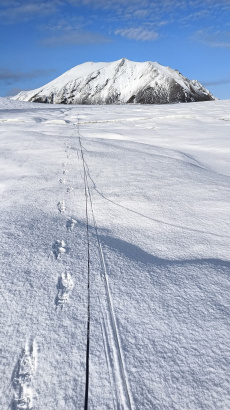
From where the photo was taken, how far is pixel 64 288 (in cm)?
167

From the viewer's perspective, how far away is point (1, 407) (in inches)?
42.0

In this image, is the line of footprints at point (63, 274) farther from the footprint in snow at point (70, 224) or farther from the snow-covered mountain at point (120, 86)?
the snow-covered mountain at point (120, 86)

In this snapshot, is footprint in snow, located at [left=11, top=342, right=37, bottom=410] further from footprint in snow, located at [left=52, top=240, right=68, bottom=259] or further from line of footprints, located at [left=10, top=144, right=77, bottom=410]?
footprint in snow, located at [left=52, top=240, right=68, bottom=259]

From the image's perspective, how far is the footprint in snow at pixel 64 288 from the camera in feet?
5.11

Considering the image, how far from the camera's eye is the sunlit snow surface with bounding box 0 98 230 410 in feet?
3.76

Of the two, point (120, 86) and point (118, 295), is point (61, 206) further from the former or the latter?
point (120, 86)

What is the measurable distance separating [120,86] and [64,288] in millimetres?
140745

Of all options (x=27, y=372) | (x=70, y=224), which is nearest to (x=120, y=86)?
(x=70, y=224)

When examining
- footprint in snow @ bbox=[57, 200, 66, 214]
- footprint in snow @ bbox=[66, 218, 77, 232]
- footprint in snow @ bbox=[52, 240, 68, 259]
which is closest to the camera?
footprint in snow @ bbox=[52, 240, 68, 259]

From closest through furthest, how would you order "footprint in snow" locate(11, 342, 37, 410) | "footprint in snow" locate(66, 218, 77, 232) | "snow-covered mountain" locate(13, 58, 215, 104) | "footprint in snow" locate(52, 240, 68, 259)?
"footprint in snow" locate(11, 342, 37, 410)
"footprint in snow" locate(52, 240, 68, 259)
"footprint in snow" locate(66, 218, 77, 232)
"snow-covered mountain" locate(13, 58, 215, 104)

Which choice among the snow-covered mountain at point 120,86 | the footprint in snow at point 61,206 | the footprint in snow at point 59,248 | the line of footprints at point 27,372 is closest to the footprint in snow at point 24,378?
the line of footprints at point 27,372

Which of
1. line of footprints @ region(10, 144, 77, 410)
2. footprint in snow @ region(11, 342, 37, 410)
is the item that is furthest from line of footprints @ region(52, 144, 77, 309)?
footprint in snow @ region(11, 342, 37, 410)

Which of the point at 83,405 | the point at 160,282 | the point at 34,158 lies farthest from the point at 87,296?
the point at 34,158

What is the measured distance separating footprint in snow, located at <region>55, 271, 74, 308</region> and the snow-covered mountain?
4833 inches
